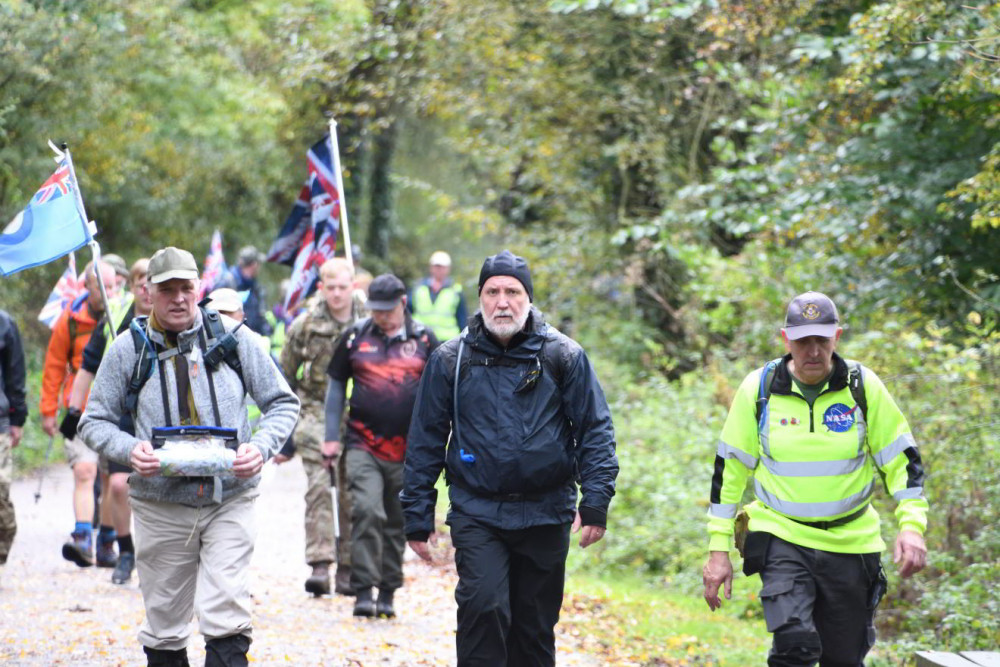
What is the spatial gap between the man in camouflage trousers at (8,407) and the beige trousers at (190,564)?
3.39 meters

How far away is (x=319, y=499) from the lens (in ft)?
32.8

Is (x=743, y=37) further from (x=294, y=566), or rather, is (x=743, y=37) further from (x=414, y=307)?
(x=294, y=566)

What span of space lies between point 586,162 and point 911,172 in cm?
894

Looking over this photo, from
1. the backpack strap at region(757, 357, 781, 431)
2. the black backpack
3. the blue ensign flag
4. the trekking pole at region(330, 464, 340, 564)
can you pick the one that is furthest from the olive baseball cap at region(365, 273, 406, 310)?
the backpack strap at region(757, 357, 781, 431)

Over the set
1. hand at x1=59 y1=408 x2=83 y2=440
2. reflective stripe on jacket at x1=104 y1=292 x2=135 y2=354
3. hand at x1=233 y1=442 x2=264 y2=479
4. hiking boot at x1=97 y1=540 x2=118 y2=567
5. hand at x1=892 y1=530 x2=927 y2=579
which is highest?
reflective stripe on jacket at x1=104 y1=292 x2=135 y2=354

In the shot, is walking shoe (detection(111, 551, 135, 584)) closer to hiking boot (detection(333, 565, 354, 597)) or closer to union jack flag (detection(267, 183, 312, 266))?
hiking boot (detection(333, 565, 354, 597))

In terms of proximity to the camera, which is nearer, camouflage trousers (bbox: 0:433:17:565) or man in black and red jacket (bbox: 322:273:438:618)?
man in black and red jacket (bbox: 322:273:438:618)

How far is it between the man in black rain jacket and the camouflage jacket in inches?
154

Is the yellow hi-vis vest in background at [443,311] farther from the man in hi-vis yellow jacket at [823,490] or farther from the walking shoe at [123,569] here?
the man in hi-vis yellow jacket at [823,490]

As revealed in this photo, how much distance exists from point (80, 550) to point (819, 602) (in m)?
6.74

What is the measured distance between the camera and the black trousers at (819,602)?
558 centimetres

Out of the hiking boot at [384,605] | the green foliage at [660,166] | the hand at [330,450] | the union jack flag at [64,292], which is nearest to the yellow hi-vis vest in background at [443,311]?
the green foliage at [660,166]

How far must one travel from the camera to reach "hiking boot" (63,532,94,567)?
10484 mm

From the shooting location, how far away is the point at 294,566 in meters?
11.6
